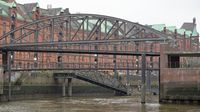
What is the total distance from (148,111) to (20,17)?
2363 inches

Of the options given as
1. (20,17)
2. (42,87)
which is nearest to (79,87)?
(42,87)

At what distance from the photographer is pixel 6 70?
2842 inches

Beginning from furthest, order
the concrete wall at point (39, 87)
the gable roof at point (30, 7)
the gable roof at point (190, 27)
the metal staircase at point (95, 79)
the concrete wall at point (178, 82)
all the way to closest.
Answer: the gable roof at point (190, 27) < the gable roof at point (30, 7) < the metal staircase at point (95, 79) < the concrete wall at point (39, 87) < the concrete wall at point (178, 82)

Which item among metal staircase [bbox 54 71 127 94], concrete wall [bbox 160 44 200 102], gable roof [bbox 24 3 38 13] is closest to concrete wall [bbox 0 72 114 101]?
metal staircase [bbox 54 71 127 94]

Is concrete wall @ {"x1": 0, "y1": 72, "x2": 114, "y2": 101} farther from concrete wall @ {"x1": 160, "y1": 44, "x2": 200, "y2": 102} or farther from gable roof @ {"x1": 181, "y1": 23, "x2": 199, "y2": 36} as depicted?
gable roof @ {"x1": 181, "y1": 23, "x2": 199, "y2": 36}

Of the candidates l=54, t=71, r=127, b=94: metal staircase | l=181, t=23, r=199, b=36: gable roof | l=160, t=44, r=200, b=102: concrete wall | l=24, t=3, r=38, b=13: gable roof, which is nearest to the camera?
l=160, t=44, r=200, b=102: concrete wall

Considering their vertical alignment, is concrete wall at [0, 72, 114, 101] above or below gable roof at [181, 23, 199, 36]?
below

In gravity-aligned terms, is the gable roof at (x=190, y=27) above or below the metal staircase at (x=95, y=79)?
above

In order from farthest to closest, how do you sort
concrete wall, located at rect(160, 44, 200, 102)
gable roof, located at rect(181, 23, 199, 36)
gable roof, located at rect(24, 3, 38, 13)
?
gable roof, located at rect(181, 23, 199, 36) < gable roof, located at rect(24, 3, 38, 13) < concrete wall, located at rect(160, 44, 200, 102)

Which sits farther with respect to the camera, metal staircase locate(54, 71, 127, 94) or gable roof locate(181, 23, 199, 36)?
gable roof locate(181, 23, 199, 36)

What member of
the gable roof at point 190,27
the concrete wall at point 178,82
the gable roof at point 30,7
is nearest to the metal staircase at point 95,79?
the concrete wall at point 178,82

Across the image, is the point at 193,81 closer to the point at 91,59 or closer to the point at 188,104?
the point at 188,104

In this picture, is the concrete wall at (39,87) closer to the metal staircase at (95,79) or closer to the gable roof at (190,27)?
the metal staircase at (95,79)

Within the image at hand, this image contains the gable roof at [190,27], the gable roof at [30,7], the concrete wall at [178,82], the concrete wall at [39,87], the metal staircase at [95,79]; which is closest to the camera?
the concrete wall at [178,82]
